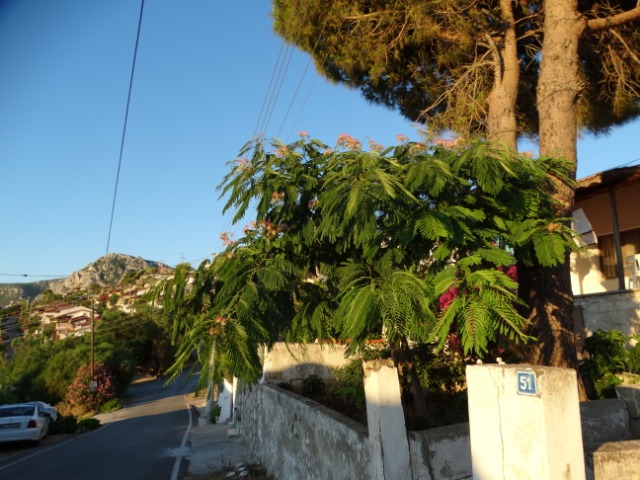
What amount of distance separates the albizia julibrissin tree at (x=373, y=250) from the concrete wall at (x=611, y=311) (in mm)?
4517

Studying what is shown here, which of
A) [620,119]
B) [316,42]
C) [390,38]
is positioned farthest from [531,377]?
[620,119]

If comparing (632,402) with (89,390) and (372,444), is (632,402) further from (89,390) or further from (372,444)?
(89,390)

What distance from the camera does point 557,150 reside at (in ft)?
22.2

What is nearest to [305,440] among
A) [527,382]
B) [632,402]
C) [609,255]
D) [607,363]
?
[632,402]

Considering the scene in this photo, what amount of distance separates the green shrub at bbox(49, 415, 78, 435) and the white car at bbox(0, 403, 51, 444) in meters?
3.75

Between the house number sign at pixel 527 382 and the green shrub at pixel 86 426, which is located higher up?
the house number sign at pixel 527 382

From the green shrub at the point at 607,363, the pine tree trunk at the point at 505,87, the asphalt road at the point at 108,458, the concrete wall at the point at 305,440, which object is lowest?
the asphalt road at the point at 108,458

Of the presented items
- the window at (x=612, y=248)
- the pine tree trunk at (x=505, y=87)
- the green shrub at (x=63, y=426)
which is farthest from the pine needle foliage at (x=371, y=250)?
the green shrub at (x=63, y=426)

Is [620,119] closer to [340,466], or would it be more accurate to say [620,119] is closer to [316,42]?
[316,42]

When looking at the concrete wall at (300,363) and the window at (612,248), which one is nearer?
the concrete wall at (300,363)

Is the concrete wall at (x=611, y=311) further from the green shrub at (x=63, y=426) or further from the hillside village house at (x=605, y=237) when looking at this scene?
the green shrub at (x=63, y=426)

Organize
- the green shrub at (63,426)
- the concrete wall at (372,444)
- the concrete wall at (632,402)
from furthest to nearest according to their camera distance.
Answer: the green shrub at (63,426)
the concrete wall at (632,402)
the concrete wall at (372,444)

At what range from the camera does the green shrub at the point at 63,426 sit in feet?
75.6

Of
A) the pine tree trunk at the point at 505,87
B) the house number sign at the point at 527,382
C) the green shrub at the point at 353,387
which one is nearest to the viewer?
the house number sign at the point at 527,382
